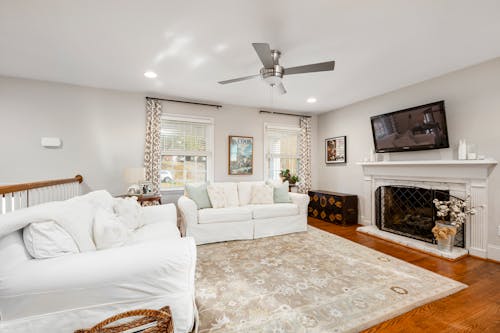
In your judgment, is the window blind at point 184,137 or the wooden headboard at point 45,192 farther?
the window blind at point 184,137

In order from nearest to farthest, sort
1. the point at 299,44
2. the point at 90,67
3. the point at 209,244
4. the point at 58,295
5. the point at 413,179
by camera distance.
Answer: the point at 58,295, the point at 299,44, the point at 90,67, the point at 209,244, the point at 413,179

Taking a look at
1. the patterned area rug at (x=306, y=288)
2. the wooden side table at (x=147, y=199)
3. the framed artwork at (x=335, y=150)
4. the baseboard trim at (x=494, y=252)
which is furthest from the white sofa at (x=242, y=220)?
the baseboard trim at (x=494, y=252)

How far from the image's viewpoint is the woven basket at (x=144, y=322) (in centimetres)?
112

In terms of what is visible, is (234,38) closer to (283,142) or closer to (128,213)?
(128,213)

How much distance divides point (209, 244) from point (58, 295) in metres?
2.24

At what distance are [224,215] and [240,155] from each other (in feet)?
5.71

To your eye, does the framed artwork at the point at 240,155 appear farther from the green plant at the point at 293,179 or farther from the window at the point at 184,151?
the green plant at the point at 293,179

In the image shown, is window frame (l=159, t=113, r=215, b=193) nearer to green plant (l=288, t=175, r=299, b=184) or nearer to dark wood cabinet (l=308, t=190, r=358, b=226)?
green plant (l=288, t=175, r=299, b=184)

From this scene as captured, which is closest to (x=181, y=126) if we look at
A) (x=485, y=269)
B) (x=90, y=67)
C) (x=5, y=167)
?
(x=90, y=67)

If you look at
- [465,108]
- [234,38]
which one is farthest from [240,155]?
[465,108]

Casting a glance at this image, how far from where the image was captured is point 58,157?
11.6 ft

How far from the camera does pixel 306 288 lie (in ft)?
6.68

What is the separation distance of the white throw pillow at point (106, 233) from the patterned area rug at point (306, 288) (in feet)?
2.69

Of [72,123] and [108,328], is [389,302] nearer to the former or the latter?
[108,328]
